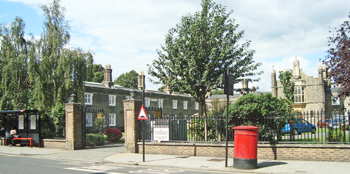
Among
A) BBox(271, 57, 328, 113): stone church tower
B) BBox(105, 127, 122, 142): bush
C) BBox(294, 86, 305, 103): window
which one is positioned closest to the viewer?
BBox(105, 127, 122, 142): bush

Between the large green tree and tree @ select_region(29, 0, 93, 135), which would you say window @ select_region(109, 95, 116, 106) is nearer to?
the large green tree

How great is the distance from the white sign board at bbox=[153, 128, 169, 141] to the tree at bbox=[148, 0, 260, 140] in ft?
9.10

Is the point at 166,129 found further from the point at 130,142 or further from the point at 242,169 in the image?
the point at 242,169

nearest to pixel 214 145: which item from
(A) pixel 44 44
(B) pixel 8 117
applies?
(A) pixel 44 44

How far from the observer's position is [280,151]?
1180 cm

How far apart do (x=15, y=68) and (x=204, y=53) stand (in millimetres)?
14900

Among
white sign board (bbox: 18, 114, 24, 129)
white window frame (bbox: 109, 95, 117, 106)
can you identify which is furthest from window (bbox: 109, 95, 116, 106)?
white sign board (bbox: 18, 114, 24, 129)

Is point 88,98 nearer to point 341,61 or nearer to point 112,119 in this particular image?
point 112,119

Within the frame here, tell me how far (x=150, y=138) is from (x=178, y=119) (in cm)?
195

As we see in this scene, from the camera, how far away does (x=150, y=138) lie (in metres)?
15.3

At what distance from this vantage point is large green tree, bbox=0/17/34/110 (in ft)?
73.3

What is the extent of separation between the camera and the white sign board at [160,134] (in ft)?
48.0

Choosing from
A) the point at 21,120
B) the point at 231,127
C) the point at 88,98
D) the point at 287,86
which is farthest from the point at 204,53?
the point at 88,98

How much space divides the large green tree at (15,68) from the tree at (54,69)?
119 cm
